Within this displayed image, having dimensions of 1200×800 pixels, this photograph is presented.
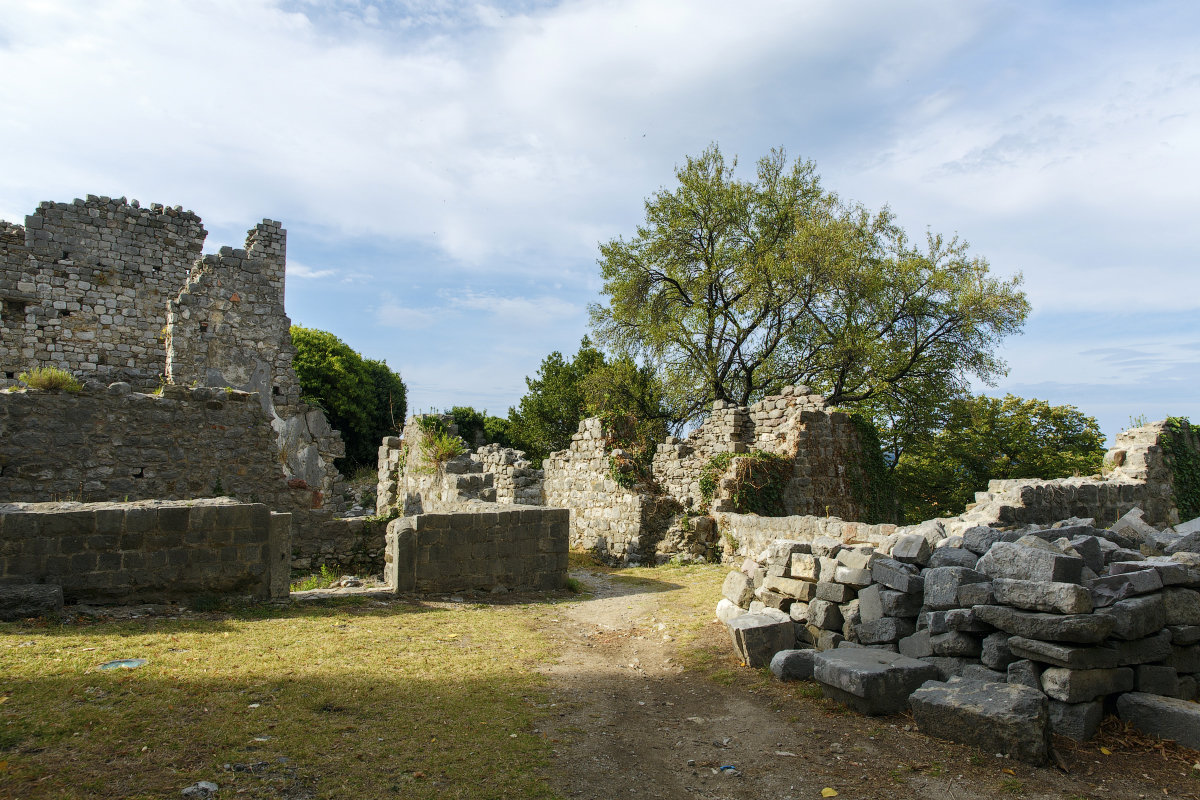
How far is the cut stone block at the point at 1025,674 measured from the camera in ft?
15.3

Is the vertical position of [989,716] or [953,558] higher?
[953,558]

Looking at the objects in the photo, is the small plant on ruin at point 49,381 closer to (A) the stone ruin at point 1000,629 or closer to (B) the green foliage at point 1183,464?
(A) the stone ruin at point 1000,629

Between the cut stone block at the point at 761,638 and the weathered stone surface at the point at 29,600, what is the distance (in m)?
6.05

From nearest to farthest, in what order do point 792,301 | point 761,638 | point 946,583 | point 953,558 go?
point 946,583 < point 953,558 < point 761,638 < point 792,301

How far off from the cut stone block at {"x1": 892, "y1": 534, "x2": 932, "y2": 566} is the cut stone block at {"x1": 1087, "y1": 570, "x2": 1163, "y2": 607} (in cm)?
113

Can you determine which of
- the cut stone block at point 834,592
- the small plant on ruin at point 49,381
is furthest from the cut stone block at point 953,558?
the small plant on ruin at point 49,381

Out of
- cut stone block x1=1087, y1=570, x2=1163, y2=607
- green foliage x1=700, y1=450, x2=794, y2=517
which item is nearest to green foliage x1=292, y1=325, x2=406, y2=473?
green foliage x1=700, y1=450, x2=794, y2=517

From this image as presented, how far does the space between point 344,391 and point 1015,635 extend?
26.0 metres

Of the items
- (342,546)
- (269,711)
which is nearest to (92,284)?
(342,546)

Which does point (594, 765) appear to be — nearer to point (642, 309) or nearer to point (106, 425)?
point (106, 425)

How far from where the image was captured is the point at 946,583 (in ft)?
17.4

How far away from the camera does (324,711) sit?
15.1ft

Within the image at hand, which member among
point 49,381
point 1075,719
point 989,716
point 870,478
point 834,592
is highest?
point 49,381

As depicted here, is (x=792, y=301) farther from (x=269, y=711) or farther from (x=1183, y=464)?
(x=269, y=711)
